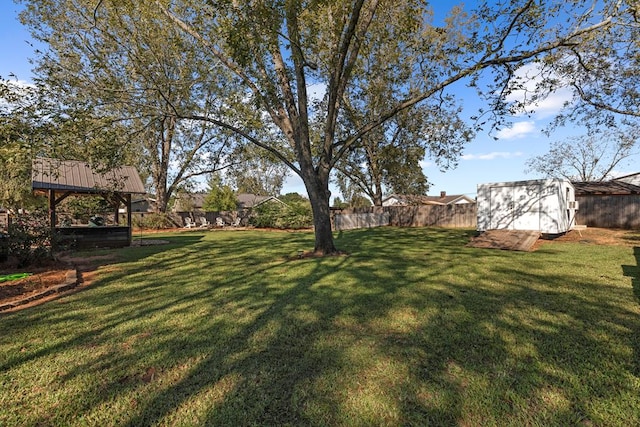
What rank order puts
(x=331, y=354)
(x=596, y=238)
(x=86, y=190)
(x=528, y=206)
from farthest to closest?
(x=528, y=206) → (x=596, y=238) → (x=86, y=190) → (x=331, y=354)

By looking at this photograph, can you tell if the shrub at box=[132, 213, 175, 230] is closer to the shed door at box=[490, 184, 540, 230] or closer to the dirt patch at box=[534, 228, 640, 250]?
the shed door at box=[490, 184, 540, 230]

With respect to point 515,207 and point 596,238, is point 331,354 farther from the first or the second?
point 596,238

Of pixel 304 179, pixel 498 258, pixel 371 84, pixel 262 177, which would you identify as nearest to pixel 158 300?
pixel 304 179

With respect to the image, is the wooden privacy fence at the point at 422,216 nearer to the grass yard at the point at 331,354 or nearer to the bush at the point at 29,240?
the bush at the point at 29,240

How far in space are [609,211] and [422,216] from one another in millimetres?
10816

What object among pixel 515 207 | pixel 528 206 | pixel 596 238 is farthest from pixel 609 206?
pixel 515 207

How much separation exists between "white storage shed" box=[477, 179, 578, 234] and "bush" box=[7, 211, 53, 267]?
15.8 m

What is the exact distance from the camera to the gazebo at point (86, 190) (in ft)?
35.2

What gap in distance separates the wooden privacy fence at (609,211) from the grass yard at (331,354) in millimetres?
14584

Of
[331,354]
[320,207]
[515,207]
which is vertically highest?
[320,207]

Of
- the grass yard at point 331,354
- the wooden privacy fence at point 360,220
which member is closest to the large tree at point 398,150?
the wooden privacy fence at point 360,220

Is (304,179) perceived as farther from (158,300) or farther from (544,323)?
(544,323)

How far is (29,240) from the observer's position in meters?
7.62

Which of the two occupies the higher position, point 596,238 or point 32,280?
point 32,280
